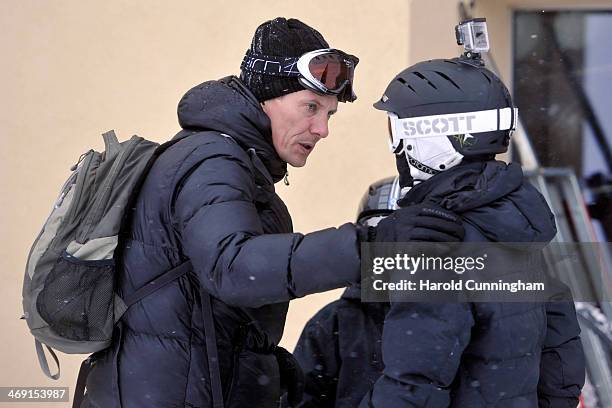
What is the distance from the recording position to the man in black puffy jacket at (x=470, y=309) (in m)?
2.29

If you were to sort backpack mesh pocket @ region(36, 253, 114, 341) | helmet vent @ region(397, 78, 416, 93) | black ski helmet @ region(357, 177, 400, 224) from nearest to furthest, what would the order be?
backpack mesh pocket @ region(36, 253, 114, 341), helmet vent @ region(397, 78, 416, 93), black ski helmet @ region(357, 177, 400, 224)

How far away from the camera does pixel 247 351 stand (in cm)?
264

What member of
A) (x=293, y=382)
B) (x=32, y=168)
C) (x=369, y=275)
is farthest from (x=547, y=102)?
(x=369, y=275)

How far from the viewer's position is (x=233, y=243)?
2305 mm

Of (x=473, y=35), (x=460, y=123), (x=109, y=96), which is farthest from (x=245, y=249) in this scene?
(x=109, y=96)

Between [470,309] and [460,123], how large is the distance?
0.48 meters

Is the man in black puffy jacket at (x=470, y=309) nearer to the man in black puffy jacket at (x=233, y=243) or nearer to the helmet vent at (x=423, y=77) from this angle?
the helmet vent at (x=423, y=77)

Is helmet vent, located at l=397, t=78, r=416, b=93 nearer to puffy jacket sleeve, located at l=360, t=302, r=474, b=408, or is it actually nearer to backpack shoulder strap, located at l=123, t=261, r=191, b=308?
puffy jacket sleeve, located at l=360, t=302, r=474, b=408

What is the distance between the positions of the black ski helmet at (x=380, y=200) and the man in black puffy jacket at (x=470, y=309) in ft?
3.43

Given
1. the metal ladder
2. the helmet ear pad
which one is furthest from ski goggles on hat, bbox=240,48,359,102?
the metal ladder

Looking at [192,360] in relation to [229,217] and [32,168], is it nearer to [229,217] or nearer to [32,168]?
[229,217]

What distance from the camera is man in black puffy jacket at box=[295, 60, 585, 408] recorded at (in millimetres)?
2289

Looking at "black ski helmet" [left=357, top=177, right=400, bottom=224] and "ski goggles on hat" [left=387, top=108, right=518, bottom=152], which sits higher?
"ski goggles on hat" [left=387, top=108, right=518, bottom=152]

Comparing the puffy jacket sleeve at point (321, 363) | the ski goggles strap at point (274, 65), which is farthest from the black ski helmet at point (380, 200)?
the ski goggles strap at point (274, 65)
